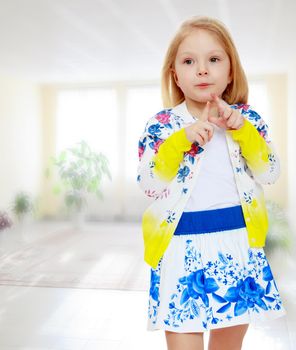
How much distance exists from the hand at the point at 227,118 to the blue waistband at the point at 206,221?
188 millimetres

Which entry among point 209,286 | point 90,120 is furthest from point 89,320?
→ point 90,120

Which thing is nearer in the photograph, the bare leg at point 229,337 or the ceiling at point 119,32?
the bare leg at point 229,337

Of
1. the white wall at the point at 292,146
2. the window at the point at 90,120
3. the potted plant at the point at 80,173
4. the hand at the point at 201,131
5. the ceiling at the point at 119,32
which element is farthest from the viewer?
the window at the point at 90,120

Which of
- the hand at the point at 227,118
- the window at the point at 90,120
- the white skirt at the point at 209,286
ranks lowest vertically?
the white skirt at the point at 209,286

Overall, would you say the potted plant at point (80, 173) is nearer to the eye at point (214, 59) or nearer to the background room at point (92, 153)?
the background room at point (92, 153)

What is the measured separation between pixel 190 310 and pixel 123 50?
474 cm

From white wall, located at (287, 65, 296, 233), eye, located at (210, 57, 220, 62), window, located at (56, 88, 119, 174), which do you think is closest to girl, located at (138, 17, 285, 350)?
eye, located at (210, 57, 220, 62)

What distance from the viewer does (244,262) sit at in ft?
3.58

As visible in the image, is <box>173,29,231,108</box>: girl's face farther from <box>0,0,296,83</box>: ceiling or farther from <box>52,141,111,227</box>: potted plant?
<box>52,141,111,227</box>: potted plant

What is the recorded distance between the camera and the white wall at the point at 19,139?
21.9 feet

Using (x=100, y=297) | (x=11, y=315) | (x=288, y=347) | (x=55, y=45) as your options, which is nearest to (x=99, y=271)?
(x=100, y=297)

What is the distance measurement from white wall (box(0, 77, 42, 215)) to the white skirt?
5.64 meters

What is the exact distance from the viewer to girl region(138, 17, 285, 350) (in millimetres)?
1055

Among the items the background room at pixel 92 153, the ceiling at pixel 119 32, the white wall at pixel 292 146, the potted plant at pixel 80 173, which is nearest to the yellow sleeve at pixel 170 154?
the background room at pixel 92 153
